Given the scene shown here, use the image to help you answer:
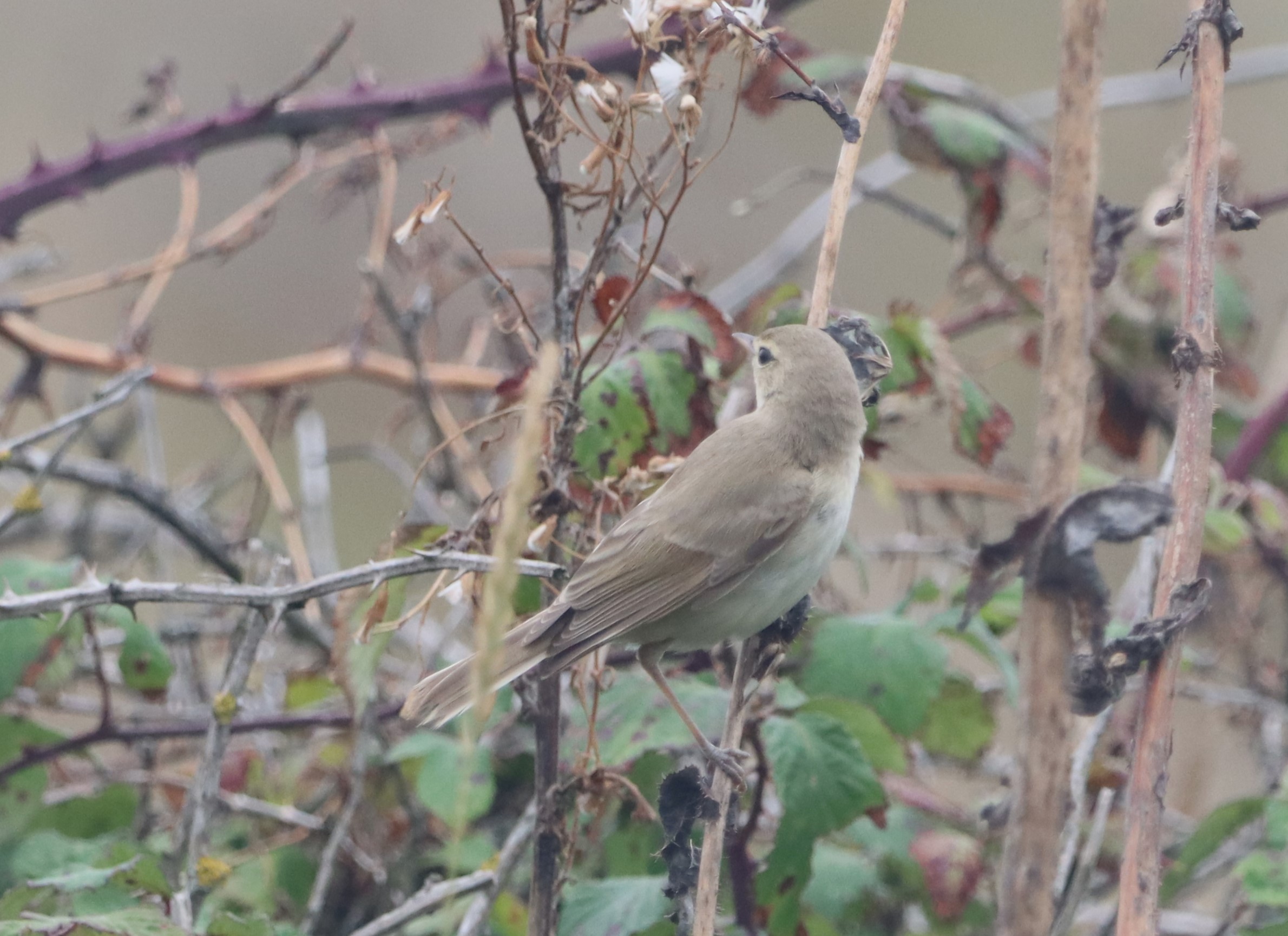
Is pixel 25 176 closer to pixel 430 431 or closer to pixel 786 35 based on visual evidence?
pixel 430 431

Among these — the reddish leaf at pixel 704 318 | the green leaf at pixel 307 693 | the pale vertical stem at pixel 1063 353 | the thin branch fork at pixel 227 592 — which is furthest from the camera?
the green leaf at pixel 307 693

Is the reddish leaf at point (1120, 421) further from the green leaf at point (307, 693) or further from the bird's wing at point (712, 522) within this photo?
the green leaf at point (307, 693)

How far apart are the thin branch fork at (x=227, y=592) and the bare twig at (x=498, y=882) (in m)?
0.45

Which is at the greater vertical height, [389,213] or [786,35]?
[786,35]

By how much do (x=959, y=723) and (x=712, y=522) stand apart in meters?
0.73

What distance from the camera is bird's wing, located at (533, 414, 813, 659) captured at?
2146 millimetres

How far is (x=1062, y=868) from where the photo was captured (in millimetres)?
1768

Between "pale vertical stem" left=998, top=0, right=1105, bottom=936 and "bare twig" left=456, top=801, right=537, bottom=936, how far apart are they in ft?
2.45

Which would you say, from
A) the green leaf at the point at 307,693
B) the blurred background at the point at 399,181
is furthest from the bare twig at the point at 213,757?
the blurred background at the point at 399,181

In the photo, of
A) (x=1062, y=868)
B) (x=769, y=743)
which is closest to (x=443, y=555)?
(x=769, y=743)

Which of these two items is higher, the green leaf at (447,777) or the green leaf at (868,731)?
the green leaf at (868,731)

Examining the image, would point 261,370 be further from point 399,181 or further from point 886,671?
point 399,181

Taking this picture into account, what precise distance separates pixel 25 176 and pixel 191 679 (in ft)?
4.09

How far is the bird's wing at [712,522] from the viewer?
2.15 metres
